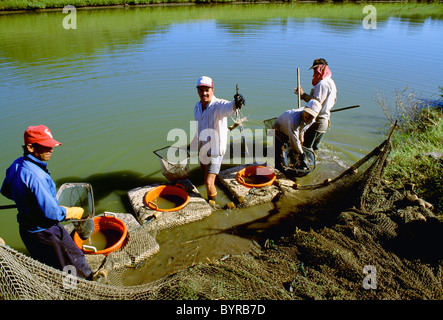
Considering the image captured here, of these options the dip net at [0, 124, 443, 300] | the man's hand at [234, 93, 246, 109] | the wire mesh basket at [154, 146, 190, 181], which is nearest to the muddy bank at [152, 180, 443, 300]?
the dip net at [0, 124, 443, 300]

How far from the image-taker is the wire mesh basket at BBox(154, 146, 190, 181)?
455 centimetres

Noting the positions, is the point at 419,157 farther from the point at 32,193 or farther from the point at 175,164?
the point at 32,193

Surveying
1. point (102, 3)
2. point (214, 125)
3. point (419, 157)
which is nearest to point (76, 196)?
point (214, 125)

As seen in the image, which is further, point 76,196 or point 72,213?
point 76,196

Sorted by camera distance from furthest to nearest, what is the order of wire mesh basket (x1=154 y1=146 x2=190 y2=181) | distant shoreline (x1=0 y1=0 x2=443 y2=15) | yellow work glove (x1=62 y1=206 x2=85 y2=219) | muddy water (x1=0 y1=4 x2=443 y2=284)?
1. distant shoreline (x1=0 y1=0 x2=443 y2=15)
2. muddy water (x1=0 y1=4 x2=443 y2=284)
3. wire mesh basket (x1=154 y1=146 x2=190 y2=181)
4. yellow work glove (x1=62 y1=206 x2=85 y2=219)

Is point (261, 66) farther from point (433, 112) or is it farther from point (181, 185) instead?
point (181, 185)

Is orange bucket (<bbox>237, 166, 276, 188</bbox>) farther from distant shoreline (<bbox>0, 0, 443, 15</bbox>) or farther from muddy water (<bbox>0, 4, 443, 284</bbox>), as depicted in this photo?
distant shoreline (<bbox>0, 0, 443, 15</bbox>)

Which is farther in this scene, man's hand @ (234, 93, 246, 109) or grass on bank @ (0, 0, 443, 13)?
grass on bank @ (0, 0, 443, 13)

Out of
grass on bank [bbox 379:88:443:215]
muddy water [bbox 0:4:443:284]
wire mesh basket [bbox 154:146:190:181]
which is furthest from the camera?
muddy water [bbox 0:4:443:284]

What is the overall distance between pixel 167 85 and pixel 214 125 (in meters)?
6.48

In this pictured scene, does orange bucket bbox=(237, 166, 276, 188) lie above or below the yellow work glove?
below

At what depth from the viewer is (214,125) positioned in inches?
159

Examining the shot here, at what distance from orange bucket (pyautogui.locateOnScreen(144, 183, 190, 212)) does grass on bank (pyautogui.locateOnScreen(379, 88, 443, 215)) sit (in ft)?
11.3

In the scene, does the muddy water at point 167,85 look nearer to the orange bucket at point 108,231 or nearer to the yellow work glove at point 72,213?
the orange bucket at point 108,231
